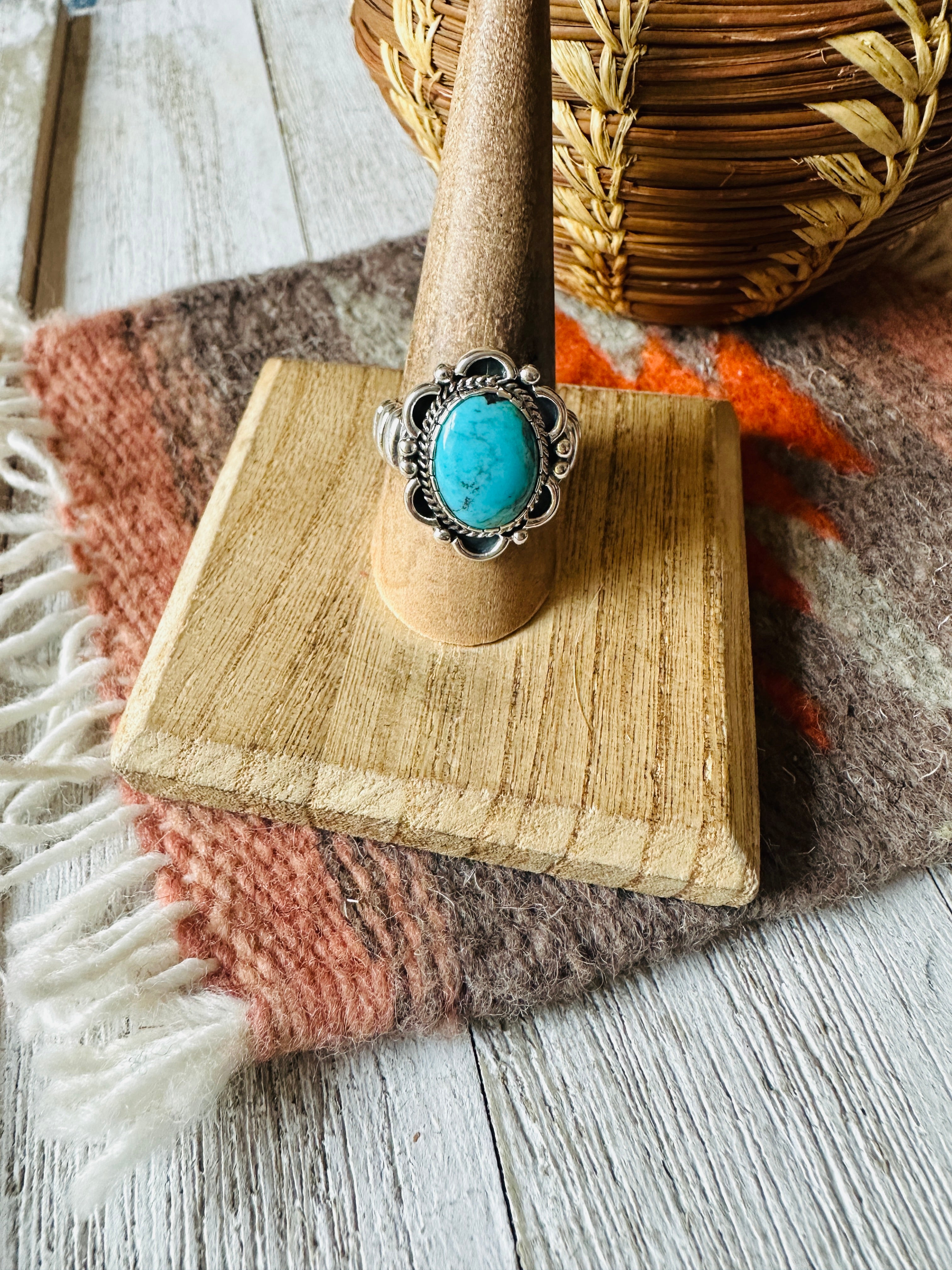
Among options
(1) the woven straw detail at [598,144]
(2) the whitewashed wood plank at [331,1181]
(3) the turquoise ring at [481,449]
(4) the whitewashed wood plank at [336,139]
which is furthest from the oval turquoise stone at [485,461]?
(4) the whitewashed wood plank at [336,139]

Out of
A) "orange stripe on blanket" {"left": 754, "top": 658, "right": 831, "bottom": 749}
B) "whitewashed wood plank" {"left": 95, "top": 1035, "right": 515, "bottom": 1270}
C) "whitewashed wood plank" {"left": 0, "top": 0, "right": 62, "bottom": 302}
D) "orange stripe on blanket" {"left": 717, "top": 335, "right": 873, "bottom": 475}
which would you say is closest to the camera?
"whitewashed wood plank" {"left": 95, "top": 1035, "right": 515, "bottom": 1270}

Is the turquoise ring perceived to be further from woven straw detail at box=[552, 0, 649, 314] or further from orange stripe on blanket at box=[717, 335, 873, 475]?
orange stripe on blanket at box=[717, 335, 873, 475]

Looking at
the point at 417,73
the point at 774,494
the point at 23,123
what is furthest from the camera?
the point at 23,123

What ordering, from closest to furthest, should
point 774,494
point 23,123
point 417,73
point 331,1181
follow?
point 331,1181 → point 417,73 → point 774,494 → point 23,123

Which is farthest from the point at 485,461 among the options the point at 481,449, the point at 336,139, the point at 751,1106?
the point at 336,139

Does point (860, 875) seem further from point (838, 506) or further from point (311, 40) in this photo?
point (311, 40)

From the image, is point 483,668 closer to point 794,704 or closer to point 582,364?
point 794,704

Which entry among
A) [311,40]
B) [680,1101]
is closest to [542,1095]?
[680,1101]

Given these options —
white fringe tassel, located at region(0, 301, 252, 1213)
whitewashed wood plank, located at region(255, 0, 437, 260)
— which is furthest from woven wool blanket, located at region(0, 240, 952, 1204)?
whitewashed wood plank, located at region(255, 0, 437, 260)
